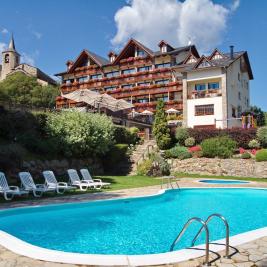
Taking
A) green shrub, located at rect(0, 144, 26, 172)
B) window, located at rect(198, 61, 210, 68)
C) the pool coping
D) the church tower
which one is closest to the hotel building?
window, located at rect(198, 61, 210, 68)

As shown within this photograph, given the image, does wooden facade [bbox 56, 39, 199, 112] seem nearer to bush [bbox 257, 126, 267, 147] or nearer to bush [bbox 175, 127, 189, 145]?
bush [bbox 175, 127, 189, 145]

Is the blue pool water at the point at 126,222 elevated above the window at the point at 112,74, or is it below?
below

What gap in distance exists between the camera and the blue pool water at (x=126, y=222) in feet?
24.7

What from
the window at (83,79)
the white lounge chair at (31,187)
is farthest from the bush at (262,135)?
the window at (83,79)

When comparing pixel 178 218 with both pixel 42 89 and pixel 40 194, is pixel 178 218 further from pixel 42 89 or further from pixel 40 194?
pixel 42 89

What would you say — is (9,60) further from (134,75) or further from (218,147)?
(218,147)

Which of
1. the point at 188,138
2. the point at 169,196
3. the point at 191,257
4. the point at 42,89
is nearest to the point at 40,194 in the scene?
the point at 169,196

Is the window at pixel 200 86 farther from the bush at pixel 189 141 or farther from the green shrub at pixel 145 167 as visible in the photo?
the green shrub at pixel 145 167

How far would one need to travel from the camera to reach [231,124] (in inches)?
1398

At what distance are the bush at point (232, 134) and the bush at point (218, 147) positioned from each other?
76cm

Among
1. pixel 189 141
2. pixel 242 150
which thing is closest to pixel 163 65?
pixel 189 141

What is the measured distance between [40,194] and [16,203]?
233cm

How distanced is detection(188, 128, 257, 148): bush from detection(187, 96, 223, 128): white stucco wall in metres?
7.73

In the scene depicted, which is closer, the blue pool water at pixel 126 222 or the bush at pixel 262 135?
the blue pool water at pixel 126 222
